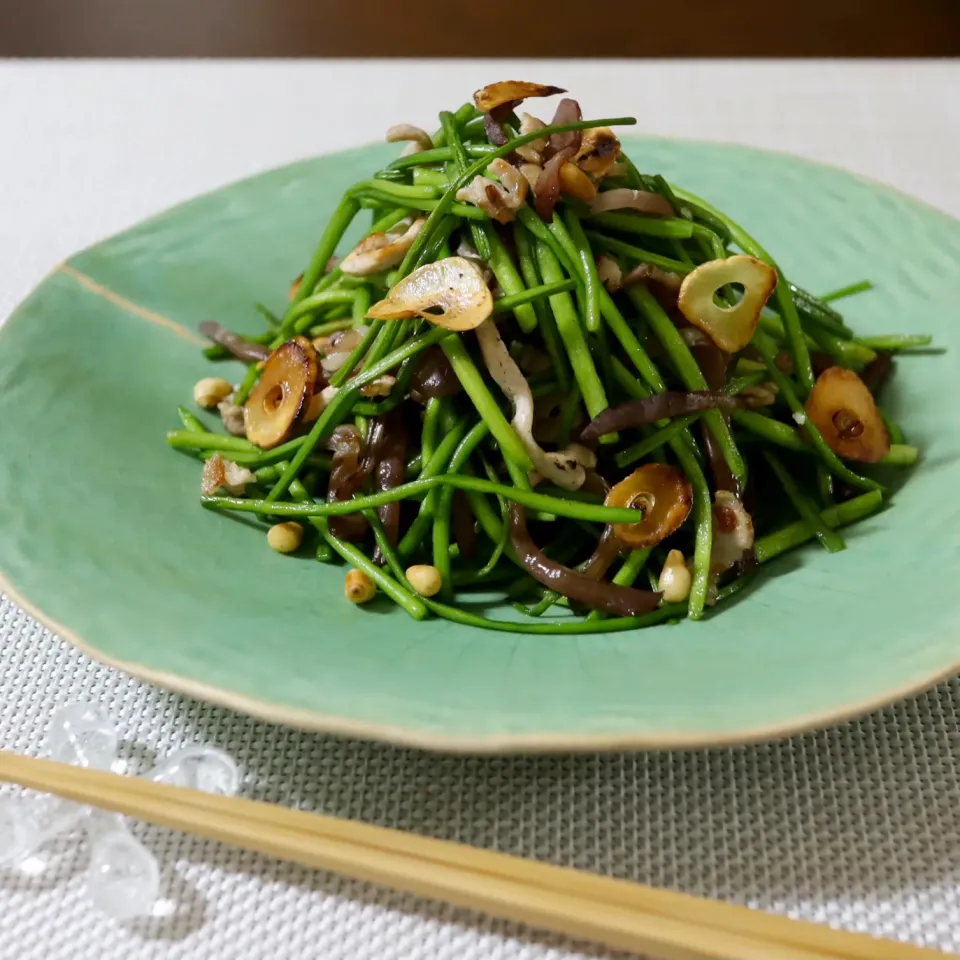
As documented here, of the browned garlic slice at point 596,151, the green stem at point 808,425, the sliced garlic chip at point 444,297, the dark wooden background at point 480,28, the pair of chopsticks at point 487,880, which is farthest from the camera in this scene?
the dark wooden background at point 480,28

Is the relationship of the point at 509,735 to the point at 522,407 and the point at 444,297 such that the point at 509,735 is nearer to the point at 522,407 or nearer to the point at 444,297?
the point at 522,407

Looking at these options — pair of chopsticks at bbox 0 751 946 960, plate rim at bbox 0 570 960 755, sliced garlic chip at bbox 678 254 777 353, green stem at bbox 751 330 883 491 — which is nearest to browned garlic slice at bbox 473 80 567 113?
sliced garlic chip at bbox 678 254 777 353

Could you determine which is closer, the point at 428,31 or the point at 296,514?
the point at 296,514

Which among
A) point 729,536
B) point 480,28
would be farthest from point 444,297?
point 480,28

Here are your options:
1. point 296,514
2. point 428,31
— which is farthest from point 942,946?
point 428,31

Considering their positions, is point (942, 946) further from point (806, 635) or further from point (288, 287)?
point (288, 287)

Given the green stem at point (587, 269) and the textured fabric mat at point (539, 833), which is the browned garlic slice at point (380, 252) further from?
the textured fabric mat at point (539, 833)

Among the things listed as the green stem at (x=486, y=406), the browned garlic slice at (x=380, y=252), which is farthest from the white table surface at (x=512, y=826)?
the browned garlic slice at (x=380, y=252)
